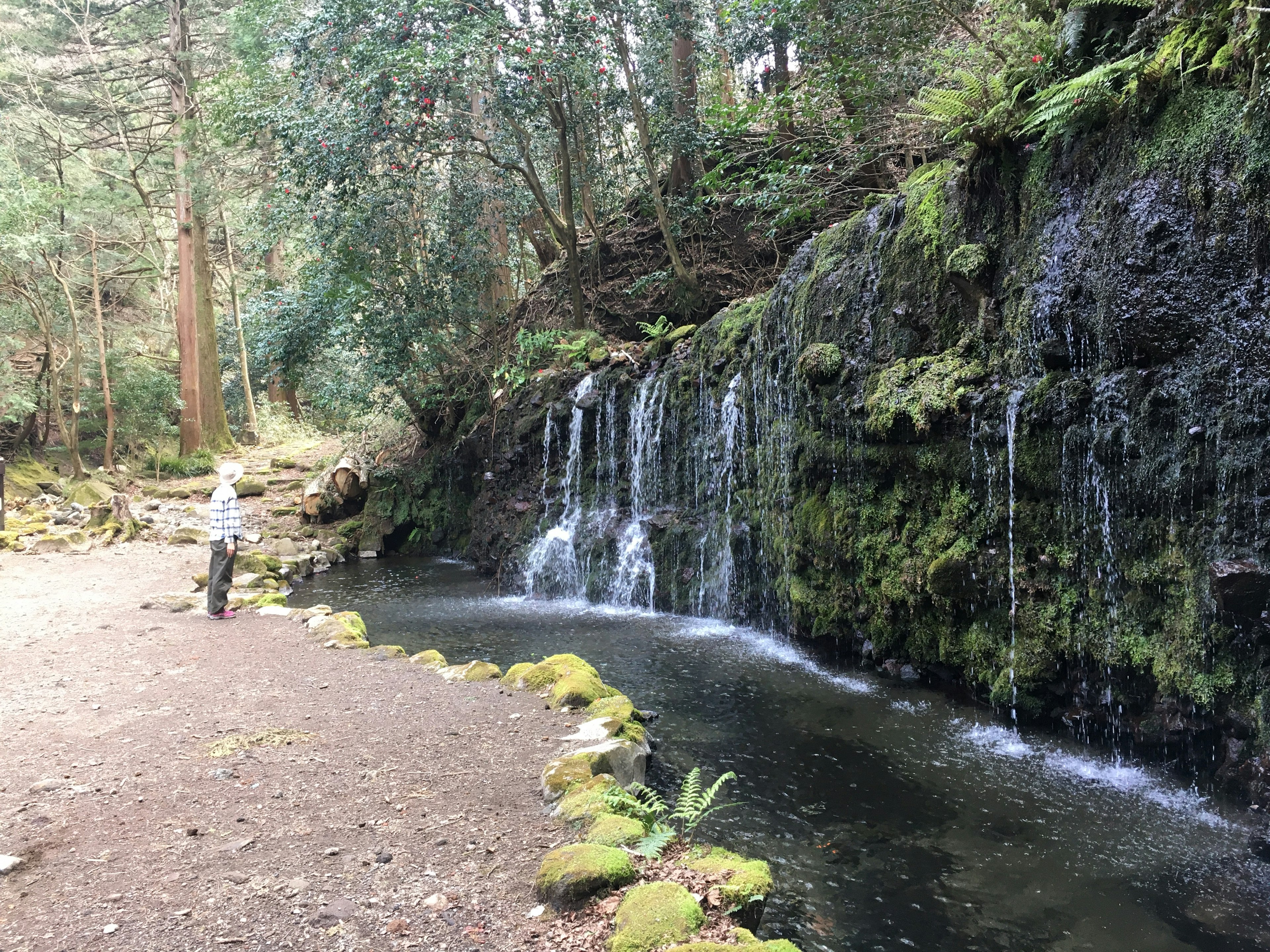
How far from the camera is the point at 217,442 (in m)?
22.7

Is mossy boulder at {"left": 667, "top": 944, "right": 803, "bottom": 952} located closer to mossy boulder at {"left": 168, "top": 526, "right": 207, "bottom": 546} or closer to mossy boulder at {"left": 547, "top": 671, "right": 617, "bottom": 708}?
mossy boulder at {"left": 547, "top": 671, "right": 617, "bottom": 708}

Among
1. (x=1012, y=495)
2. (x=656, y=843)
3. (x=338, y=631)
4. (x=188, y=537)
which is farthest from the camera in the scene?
(x=188, y=537)

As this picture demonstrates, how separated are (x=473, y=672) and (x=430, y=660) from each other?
73 centimetres

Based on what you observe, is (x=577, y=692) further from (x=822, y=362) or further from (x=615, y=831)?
(x=822, y=362)

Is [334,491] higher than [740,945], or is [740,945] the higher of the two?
[334,491]

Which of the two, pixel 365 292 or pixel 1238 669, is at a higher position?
pixel 365 292

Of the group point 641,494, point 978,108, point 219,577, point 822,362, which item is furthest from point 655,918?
point 641,494

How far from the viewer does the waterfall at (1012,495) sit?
257 inches

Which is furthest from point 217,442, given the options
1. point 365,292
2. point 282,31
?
point 282,31

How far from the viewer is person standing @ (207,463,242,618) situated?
853 centimetres

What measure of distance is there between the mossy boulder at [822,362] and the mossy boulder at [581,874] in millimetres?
6004

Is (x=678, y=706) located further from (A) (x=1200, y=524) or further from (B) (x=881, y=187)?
(B) (x=881, y=187)

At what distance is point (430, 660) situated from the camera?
289 inches

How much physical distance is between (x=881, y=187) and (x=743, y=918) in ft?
39.2
